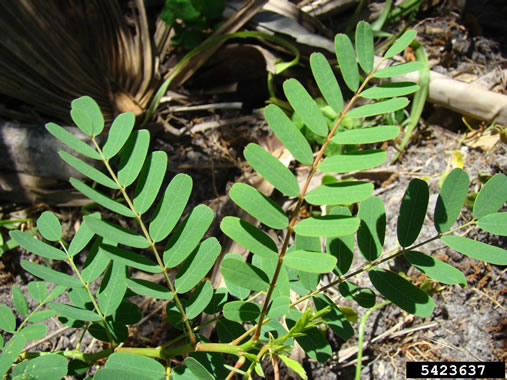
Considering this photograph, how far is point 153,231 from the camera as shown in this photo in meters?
0.93

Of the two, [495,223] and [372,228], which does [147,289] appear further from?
[495,223]

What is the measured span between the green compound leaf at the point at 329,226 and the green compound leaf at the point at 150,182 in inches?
13.3

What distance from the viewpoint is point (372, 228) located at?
39.1 inches

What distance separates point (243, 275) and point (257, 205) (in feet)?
0.47

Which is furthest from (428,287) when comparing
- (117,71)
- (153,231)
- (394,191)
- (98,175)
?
(117,71)

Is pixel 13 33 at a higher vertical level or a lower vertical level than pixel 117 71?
higher

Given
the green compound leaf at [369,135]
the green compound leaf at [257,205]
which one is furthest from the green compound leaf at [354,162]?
the green compound leaf at [257,205]

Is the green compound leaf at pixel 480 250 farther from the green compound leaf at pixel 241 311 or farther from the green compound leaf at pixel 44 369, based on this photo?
the green compound leaf at pixel 44 369

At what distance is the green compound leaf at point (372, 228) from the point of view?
977 millimetres

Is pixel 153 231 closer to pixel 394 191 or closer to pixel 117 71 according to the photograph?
pixel 394 191

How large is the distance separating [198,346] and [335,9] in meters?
1.91

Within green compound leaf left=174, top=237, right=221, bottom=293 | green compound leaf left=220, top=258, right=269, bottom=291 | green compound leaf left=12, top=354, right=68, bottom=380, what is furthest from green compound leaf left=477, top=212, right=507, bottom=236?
green compound leaf left=12, top=354, right=68, bottom=380

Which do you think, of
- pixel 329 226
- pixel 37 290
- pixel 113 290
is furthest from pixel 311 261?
pixel 37 290

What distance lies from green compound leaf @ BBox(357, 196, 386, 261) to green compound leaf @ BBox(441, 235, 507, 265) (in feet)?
0.46
